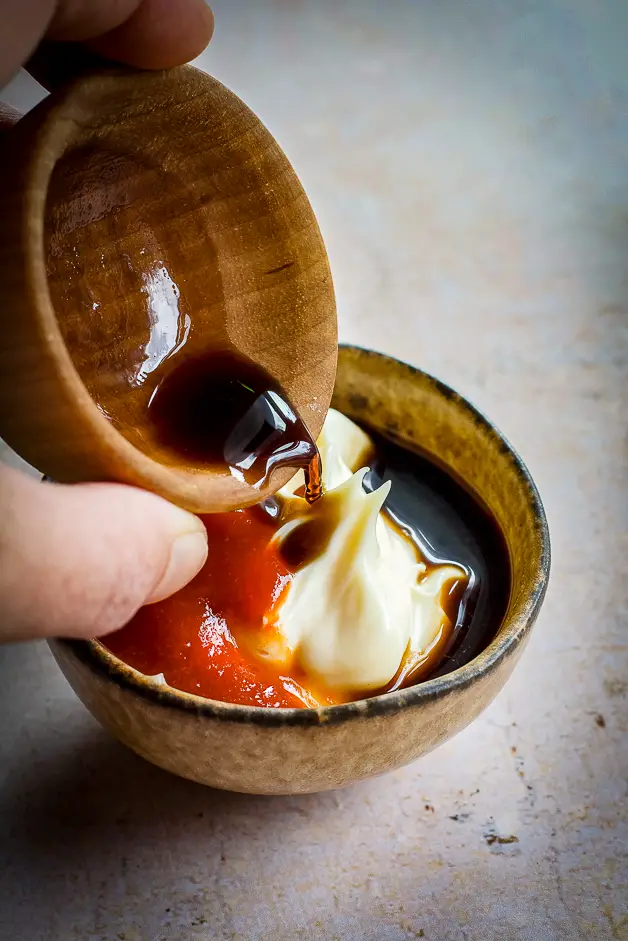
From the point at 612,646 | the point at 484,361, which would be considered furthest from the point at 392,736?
the point at 484,361

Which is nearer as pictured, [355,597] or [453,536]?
[355,597]

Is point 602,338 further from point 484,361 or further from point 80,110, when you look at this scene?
point 80,110

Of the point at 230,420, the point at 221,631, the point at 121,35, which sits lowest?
the point at 221,631

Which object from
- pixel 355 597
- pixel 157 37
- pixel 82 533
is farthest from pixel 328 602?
pixel 157 37

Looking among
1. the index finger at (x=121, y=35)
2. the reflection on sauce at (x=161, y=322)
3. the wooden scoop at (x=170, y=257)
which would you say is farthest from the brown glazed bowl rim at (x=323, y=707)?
the index finger at (x=121, y=35)

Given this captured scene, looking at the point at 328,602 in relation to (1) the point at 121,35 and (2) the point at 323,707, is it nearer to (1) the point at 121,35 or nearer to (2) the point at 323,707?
(2) the point at 323,707

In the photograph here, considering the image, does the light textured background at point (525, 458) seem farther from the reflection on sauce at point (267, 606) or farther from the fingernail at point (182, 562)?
the fingernail at point (182, 562)

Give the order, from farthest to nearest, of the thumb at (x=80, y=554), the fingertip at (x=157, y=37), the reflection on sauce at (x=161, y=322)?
the reflection on sauce at (x=161, y=322) < the fingertip at (x=157, y=37) < the thumb at (x=80, y=554)
